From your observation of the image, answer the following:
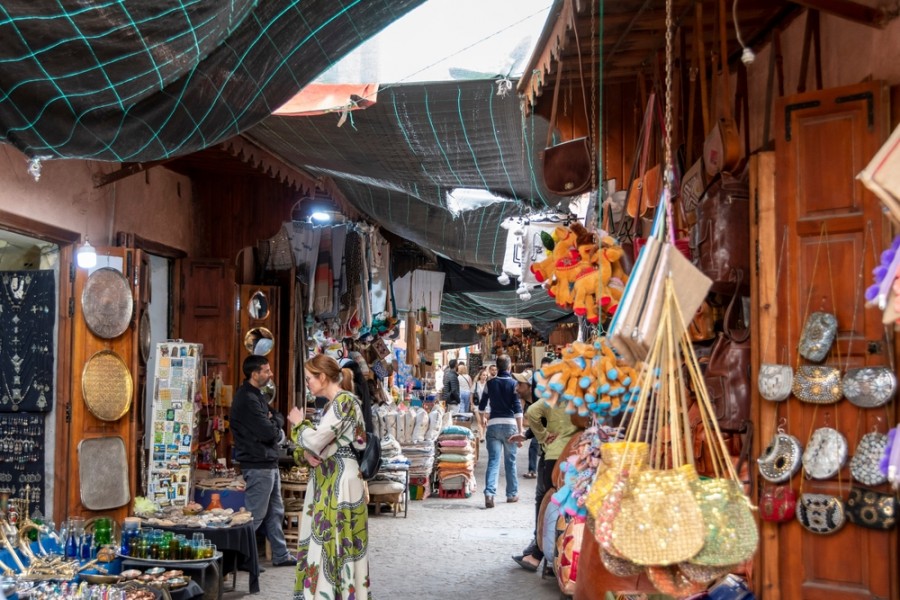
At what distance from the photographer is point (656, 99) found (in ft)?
13.7

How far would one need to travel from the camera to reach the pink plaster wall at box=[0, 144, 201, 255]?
18.7ft

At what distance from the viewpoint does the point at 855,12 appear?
317 centimetres

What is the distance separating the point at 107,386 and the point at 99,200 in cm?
138

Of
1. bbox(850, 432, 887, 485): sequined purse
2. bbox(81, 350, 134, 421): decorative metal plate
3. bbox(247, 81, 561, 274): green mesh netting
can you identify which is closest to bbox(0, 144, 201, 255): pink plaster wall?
bbox(81, 350, 134, 421): decorative metal plate

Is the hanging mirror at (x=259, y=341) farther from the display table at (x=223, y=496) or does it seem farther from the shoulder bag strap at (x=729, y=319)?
the shoulder bag strap at (x=729, y=319)

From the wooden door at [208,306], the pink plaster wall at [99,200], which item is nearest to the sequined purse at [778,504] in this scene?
the pink plaster wall at [99,200]

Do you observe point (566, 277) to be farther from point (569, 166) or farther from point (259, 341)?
point (259, 341)

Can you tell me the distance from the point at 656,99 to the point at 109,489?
14.2ft

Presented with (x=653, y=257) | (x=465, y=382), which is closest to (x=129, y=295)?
(x=653, y=257)

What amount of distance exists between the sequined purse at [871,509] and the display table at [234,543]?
13.6 ft

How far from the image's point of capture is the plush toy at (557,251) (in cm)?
361

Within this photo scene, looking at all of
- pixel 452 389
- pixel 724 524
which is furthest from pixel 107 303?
pixel 452 389

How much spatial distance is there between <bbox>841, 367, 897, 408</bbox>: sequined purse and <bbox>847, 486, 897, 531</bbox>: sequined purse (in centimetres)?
29

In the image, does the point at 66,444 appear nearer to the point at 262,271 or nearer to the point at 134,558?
the point at 134,558
